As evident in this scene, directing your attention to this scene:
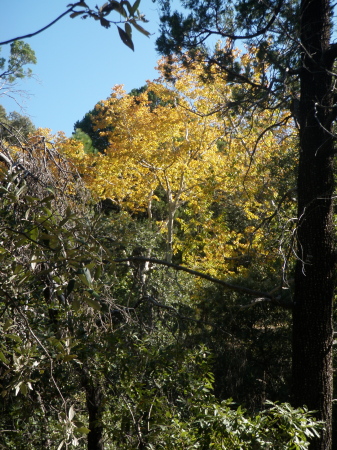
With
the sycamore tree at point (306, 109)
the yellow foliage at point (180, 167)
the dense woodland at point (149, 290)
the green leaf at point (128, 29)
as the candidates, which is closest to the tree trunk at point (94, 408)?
the dense woodland at point (149, 290)

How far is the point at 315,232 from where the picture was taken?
192 inches

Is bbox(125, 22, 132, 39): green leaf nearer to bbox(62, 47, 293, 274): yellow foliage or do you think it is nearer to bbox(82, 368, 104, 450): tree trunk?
bbox(82, 368, 104, 450): tree trunk

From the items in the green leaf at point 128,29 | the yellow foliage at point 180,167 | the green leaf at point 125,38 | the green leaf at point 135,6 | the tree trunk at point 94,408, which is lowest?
the tree trunk at point 94,408

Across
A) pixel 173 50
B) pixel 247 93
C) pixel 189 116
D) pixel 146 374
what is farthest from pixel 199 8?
pixel 189 116

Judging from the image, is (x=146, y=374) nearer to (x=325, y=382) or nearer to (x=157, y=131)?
(x=325, y=382)

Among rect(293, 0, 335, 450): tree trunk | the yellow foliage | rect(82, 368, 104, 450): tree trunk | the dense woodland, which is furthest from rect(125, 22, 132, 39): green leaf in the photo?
the yellow foliage

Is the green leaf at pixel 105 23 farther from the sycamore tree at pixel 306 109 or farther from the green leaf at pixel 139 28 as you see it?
the sycamore tree at pixel 306 109

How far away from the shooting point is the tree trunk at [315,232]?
4.71m

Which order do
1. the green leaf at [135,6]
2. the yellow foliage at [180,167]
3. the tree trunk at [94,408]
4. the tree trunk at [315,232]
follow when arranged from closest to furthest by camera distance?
the green leaf at [135,6] < the tree trunk at [94,408] < the tree trunk at [315,232] < the yellow foliage at [180,167]

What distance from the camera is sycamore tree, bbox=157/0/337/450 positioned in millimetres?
4742

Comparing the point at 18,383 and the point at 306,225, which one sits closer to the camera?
the point at 18,383

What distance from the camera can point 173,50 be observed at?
18.1ft

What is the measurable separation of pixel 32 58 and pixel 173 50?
1.74m

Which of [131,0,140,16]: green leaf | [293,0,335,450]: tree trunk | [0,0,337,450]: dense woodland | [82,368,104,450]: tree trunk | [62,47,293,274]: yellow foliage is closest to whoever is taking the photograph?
[131,0,140,16]: green leaf
